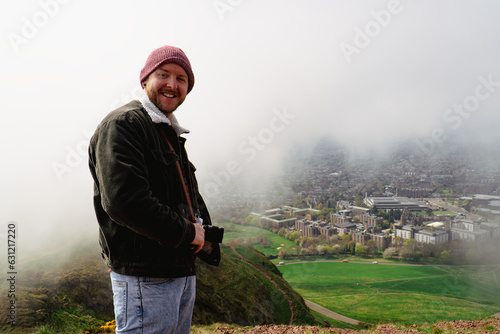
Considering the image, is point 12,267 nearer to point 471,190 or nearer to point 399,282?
point 399,282

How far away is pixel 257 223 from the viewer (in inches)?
1286

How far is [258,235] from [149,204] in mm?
29635

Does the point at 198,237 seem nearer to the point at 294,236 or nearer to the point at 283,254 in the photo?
the point at 283,254

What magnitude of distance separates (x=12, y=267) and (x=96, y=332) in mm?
3864

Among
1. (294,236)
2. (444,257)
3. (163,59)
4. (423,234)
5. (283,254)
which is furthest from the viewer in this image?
(423,234)

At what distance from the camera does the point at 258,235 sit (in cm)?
3044

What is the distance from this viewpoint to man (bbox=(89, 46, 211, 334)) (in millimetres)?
1756

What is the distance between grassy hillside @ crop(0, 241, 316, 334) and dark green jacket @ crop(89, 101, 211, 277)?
25.7ft

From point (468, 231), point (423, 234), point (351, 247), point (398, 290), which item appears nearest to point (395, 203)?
point (423, 234)

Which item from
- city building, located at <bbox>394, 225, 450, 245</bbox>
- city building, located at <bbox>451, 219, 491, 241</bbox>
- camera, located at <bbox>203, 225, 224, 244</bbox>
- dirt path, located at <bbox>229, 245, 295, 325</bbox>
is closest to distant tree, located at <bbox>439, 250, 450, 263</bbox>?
city building, located at <bbox>394, 225, 450, 245</bbox>

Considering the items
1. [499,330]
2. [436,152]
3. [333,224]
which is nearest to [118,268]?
[499,330]

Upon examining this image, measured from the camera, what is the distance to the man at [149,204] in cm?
176

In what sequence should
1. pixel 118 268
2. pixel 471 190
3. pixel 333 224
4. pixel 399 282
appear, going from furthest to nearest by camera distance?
pixel 471 190
pixel 333 224
pixel 399 282
pixel 118 268

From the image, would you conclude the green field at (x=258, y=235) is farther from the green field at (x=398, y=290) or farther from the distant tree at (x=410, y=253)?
the distant tree at (x=410, y=253)
